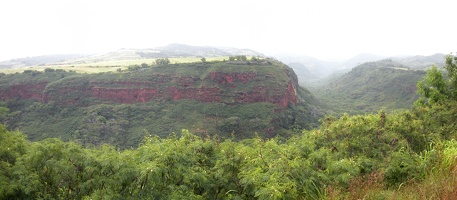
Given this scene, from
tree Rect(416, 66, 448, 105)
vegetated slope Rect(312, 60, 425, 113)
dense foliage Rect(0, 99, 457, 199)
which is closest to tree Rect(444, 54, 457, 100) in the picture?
tree Rect(416, 66, 448, 105)

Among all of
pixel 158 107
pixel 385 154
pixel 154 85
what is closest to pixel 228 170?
pixel 385 154

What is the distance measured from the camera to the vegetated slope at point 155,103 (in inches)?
2083

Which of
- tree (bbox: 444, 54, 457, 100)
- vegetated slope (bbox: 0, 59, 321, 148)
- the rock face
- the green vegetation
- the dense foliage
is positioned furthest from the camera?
the rock face

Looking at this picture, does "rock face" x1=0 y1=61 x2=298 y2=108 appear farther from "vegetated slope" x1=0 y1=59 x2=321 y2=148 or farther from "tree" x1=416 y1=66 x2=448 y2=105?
"tree" x1=416 y1=66 x2=448 y2=105

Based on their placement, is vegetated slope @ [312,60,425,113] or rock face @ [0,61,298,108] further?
vegetated slope @ [312,60,425,113]

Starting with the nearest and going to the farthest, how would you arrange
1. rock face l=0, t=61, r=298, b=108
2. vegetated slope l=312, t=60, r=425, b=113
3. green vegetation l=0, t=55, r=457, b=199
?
green vegetation l=0, t=55, r=457, b=199, rock face l=0, t=61, r=298, b=108, vegetated slope l=312, t=60, r=425, b=113

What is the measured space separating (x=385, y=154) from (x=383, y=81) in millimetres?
105284

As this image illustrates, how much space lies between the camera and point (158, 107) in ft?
196

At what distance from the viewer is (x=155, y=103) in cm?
6100

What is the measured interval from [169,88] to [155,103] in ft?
15.2

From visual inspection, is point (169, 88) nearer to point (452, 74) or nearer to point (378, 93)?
point (452, 74)

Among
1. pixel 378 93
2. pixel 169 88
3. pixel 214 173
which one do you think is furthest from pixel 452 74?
pixel 378 93

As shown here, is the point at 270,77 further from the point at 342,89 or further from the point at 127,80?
the point at 342,89

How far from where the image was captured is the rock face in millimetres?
60500
